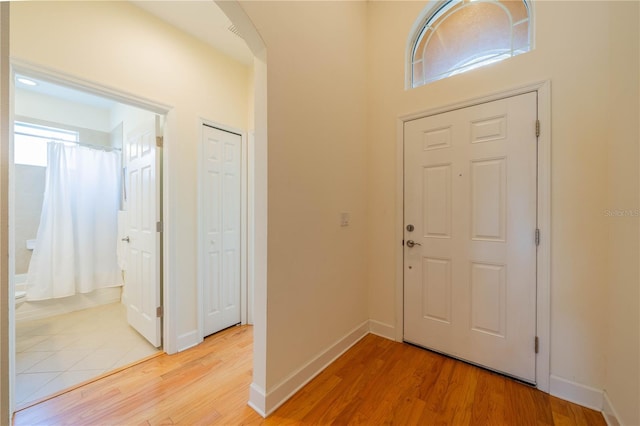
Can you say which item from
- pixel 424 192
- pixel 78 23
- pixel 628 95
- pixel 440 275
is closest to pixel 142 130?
pixel 78 23

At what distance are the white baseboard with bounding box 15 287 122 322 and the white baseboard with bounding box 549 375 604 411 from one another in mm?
4817

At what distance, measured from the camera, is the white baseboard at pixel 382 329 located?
221 centimetres

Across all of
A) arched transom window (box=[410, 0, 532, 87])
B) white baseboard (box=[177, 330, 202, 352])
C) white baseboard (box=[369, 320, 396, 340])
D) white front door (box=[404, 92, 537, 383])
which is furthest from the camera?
white baseboard (box=[369, 320, 396, 340])

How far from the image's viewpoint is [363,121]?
229cm

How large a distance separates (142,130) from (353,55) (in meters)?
2.17

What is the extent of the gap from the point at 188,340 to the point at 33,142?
3245mm

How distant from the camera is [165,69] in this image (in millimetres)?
2010

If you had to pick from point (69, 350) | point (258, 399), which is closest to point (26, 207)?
point (69, 350)

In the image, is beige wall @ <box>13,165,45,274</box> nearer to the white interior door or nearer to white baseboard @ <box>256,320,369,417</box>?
the white interior door

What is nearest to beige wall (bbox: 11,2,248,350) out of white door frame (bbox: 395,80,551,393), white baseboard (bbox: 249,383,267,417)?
white baseboard (bbox: 249,383,267,417)

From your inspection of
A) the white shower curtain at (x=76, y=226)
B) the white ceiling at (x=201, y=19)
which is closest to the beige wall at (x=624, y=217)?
the white ceiling at (x=201, y=19)

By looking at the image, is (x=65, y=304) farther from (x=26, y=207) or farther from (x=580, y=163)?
(x=580, y=163)

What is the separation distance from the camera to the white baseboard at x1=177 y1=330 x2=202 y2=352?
6.75ft

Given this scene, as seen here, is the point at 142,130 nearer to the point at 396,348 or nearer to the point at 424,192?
the point at 424,192
